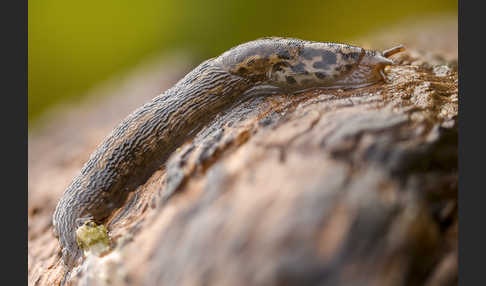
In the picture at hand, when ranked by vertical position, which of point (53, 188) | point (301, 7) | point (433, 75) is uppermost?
point (301, 7)

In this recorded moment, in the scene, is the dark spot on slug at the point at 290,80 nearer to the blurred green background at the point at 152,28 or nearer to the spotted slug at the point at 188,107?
the spotted slug at the point at 188,107

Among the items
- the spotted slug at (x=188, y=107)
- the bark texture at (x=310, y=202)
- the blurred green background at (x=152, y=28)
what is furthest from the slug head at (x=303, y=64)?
the blurred green background at (x=152, y=28)

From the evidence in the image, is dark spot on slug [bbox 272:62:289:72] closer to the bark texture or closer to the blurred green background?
the bark texture

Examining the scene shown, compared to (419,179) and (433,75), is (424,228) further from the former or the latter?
(433,75)

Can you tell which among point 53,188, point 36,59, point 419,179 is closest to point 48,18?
point 36,59

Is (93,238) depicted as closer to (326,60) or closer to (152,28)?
(326,60)

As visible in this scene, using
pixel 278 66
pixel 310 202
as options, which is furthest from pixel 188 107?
pixel 310 202
